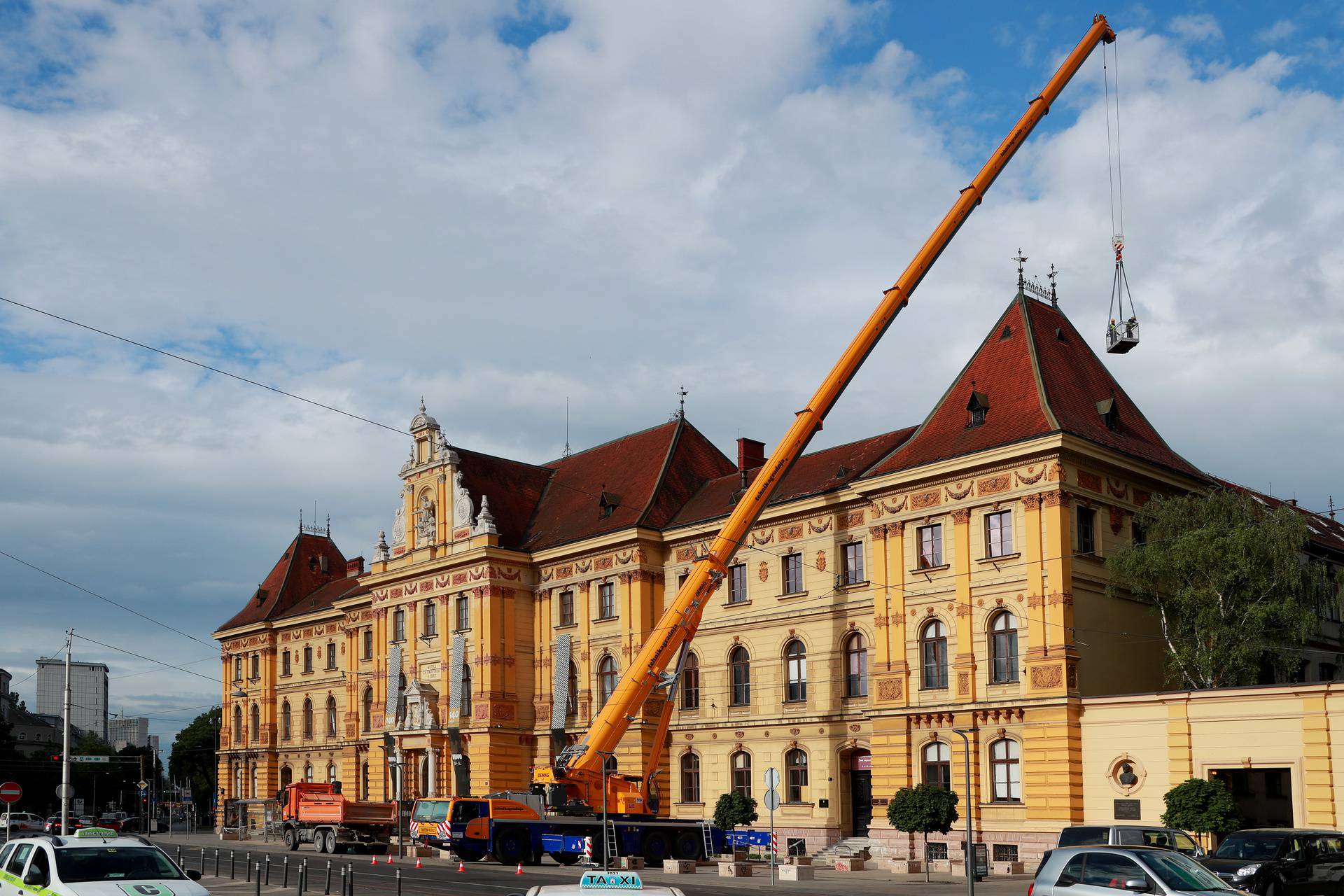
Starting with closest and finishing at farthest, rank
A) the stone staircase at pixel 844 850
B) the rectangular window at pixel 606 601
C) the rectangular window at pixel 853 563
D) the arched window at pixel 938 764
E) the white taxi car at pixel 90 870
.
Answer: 1. the white taxi car at pixel 90 870
2. the arched window at pixel 938 764
3. the stone staircase at pixel 844 850
4. the rectangular window at pixel 853 563
5. the rectangular window at pixel 606 601

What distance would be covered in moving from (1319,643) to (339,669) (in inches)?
1997

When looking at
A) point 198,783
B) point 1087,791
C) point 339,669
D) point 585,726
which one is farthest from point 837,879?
point 198,783

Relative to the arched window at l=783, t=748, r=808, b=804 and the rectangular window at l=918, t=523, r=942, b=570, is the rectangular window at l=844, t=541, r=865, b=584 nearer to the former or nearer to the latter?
the rectangular window at l=918, t=523, r=942, b=570

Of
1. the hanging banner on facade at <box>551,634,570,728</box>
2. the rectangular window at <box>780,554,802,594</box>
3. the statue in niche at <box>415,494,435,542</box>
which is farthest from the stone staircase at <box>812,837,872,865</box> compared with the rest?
the statue in niche at <box>415,494,435,542</box>

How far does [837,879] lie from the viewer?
132ft

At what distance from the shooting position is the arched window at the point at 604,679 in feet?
197

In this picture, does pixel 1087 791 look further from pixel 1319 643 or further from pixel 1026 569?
pixel 1319 643

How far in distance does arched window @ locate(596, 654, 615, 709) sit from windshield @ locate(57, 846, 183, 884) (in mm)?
40845

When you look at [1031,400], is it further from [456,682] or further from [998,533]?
[456,682]

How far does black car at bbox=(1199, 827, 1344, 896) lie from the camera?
89.0 feet

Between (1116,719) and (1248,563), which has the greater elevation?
(1248,563)

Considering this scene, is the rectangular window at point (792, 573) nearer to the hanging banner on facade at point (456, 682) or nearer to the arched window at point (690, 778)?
the arched window at point (690, 778)

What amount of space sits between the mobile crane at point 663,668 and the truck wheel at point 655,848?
0.10 ft

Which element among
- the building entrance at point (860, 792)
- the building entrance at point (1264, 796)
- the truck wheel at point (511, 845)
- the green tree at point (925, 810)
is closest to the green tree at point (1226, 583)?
the building entrance at point (1264, 796)
